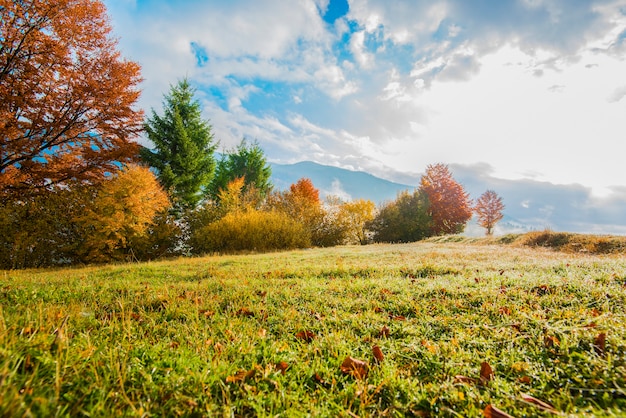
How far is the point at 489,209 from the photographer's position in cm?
4344

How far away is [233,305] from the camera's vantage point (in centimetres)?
352

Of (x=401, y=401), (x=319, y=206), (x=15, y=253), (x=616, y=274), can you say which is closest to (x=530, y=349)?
(x=401, y=401)

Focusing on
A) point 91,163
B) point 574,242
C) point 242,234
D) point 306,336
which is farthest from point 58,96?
point 574,242

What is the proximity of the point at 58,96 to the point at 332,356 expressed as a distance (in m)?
12.4

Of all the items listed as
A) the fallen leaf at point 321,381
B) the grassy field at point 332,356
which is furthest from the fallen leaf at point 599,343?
the fallen leaf at point 321,381

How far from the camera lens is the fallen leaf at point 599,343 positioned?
1.90m

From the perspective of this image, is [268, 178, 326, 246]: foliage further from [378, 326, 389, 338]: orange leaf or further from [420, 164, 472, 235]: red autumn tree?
[378, 326, 389, 338]: orange leaf

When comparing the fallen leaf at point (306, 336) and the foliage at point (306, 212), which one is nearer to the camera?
the fallen leaf at point (306, 336)

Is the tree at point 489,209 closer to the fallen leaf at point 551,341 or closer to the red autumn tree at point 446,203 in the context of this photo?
the red autumn tree at point 446,203

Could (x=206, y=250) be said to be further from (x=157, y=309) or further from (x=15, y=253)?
(x=157, y=309)

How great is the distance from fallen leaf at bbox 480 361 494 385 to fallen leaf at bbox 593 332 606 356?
792mm

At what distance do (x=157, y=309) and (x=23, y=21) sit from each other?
10540 millimetres

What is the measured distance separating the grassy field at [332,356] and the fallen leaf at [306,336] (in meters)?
0.01

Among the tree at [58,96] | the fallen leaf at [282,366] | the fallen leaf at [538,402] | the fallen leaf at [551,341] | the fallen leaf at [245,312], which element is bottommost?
the fallen leaf at [245,312]
